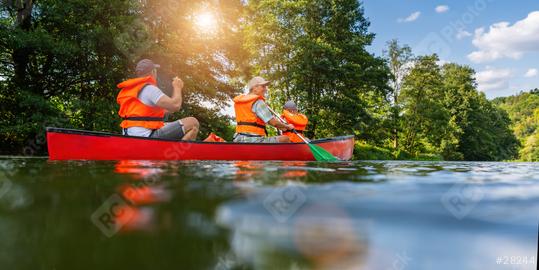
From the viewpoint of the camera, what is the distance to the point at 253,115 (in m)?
6.99

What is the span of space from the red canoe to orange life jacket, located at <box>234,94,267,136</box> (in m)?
0.87

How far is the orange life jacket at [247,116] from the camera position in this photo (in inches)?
268

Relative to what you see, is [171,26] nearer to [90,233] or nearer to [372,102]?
[90,233]

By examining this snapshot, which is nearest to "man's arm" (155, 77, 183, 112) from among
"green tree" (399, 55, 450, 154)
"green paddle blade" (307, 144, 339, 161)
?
"green paddle blade" (307, 144, 339, 161)

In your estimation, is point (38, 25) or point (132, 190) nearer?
point (132, 190)

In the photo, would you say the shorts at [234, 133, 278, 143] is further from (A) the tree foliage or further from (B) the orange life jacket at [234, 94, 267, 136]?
(A) the tree foliage

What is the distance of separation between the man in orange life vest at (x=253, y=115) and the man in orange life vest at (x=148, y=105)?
1.21m

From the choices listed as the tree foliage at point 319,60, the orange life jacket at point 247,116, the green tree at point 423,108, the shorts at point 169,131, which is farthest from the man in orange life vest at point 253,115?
the green tree at point 423,108

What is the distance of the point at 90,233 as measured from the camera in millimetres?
1022

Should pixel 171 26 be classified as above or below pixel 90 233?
above

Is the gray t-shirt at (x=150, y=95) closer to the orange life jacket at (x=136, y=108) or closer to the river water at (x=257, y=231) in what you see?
the orange life jacket at (x=136, y=108)

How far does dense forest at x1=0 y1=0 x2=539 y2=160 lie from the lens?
11.8m

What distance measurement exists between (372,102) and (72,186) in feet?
88.3

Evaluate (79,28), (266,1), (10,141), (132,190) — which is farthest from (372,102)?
(132,190)
